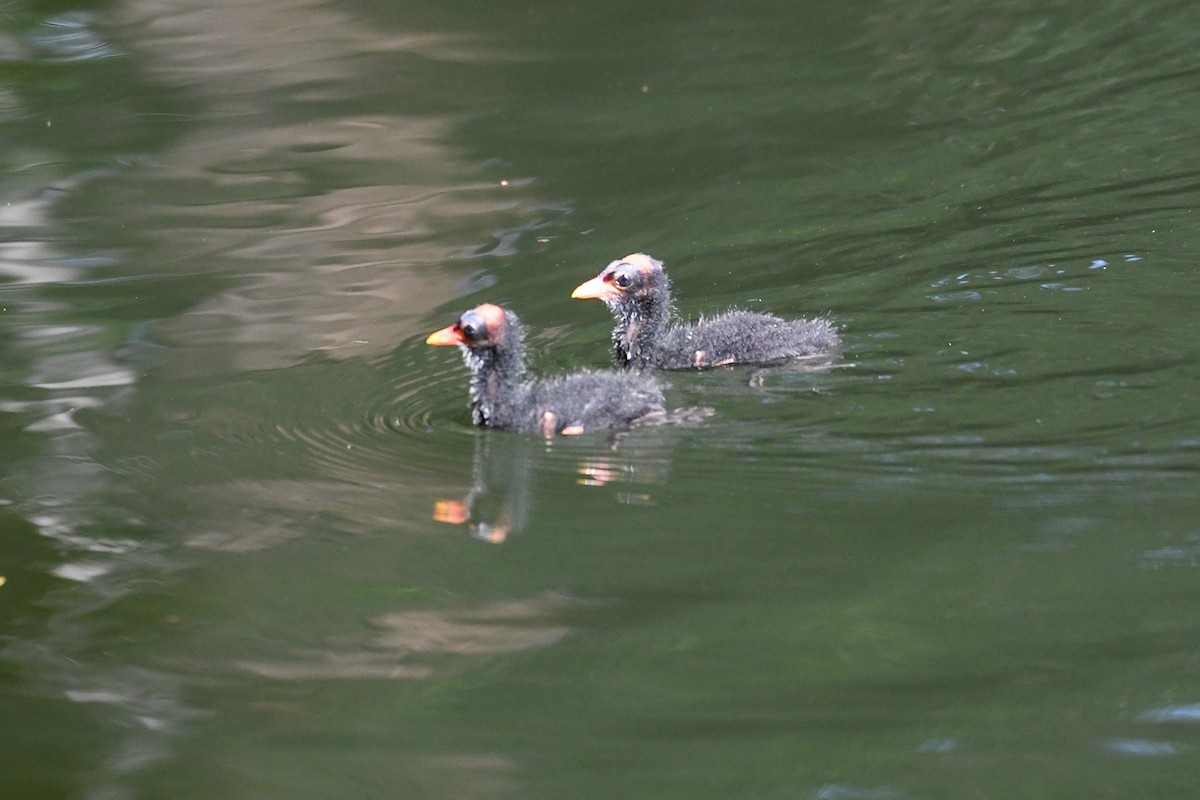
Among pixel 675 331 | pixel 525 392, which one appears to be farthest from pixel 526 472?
pixel 675 331

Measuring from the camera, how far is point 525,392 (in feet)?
25.3

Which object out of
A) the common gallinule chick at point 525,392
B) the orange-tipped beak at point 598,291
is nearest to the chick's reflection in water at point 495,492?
the common gallinule chick at point 525,392

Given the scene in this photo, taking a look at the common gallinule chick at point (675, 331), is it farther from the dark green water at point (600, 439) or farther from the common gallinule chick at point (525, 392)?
the common gallinule chick at point (525, 392)

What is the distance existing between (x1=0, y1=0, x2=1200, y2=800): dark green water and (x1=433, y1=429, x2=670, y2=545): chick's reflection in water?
0.03 metres

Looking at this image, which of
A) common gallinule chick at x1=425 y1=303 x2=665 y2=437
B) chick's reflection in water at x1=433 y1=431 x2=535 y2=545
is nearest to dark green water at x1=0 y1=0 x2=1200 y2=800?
chick's reflection in water at x1=433 y1=431 x2=535 y2=545

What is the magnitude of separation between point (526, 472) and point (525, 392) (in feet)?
2.46

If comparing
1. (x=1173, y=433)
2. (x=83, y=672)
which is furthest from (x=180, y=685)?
(x=1173, y=433)

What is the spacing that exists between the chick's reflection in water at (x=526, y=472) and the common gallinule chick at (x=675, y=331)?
1.18 m

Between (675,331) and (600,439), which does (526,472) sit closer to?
(600,439)

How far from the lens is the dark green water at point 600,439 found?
4.84m

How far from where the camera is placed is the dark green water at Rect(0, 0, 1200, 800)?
4.84 meters

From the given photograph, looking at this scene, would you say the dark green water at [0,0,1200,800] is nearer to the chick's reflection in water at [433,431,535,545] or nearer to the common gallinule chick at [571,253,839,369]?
the chick's reflection in water at [433,431,535,545]

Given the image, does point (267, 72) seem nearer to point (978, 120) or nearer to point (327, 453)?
point (978, 120)

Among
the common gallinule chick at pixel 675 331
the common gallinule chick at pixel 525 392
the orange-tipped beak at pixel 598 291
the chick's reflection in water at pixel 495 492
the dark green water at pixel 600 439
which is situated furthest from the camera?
the orange-tipped beak at pixel 598 291
